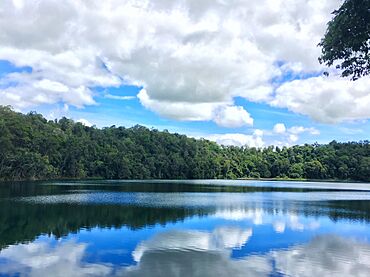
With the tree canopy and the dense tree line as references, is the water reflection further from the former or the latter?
the dense tree line

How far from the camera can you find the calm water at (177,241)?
14.8 meters

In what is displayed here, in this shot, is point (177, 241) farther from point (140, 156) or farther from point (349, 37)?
point (140, 156)

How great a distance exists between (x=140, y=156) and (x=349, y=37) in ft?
369

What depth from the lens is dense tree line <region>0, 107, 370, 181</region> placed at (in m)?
83.4

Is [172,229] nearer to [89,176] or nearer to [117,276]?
[117,276]

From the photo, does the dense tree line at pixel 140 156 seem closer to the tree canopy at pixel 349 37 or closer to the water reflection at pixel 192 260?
the water reflection at pixel 192 260

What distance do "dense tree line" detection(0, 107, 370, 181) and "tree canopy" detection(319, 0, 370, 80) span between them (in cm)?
7293

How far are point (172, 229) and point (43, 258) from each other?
8.88 metres

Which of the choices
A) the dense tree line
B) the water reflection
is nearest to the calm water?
the water reflection

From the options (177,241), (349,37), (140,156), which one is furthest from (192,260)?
(140,156)

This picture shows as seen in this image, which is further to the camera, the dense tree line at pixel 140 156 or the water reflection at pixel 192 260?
the dense tree line at pixel 140 156

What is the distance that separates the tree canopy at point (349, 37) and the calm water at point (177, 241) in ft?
24.5

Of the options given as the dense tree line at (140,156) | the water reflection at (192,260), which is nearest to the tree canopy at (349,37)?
the water reflection at (192,260)

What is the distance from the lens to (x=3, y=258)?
15383 millimetres
